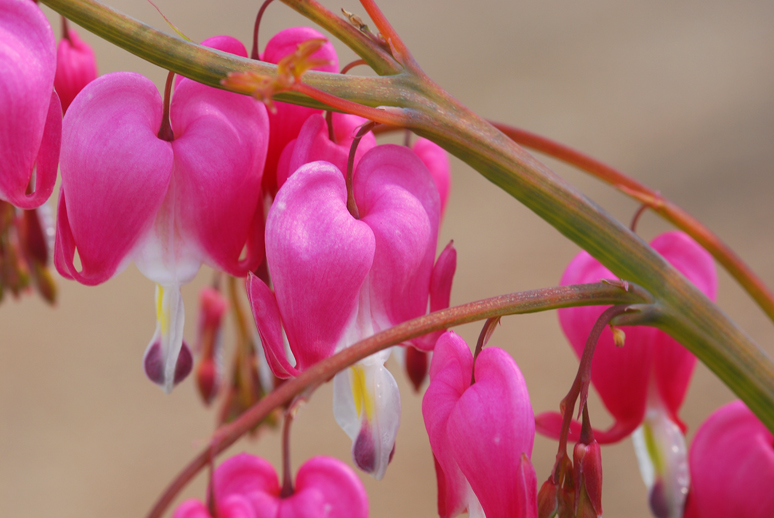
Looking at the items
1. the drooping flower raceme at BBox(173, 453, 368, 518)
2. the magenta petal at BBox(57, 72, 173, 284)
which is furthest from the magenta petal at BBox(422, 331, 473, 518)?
the magenta petal at BBox(57, 72, 173, 284)

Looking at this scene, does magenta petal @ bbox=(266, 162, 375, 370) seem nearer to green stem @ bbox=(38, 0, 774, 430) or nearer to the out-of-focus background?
green stem @ bbox=(38, 0, 774, 430)

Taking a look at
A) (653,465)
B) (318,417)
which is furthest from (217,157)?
(318,417)

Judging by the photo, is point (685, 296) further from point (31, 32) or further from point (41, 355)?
point (41, 355)

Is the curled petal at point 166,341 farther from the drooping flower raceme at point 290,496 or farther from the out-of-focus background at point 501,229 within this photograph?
the out-of-focus background at point 501,229

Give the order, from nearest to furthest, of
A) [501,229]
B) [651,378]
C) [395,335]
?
[395,335], [651,378], [501,229]

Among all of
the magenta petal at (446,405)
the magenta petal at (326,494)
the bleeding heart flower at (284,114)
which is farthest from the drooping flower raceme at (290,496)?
the bleeding heart flower at (284,114)

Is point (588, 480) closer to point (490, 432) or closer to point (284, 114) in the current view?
point (490, 432)

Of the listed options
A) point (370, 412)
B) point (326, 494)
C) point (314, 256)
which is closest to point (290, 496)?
point (326, 494)
